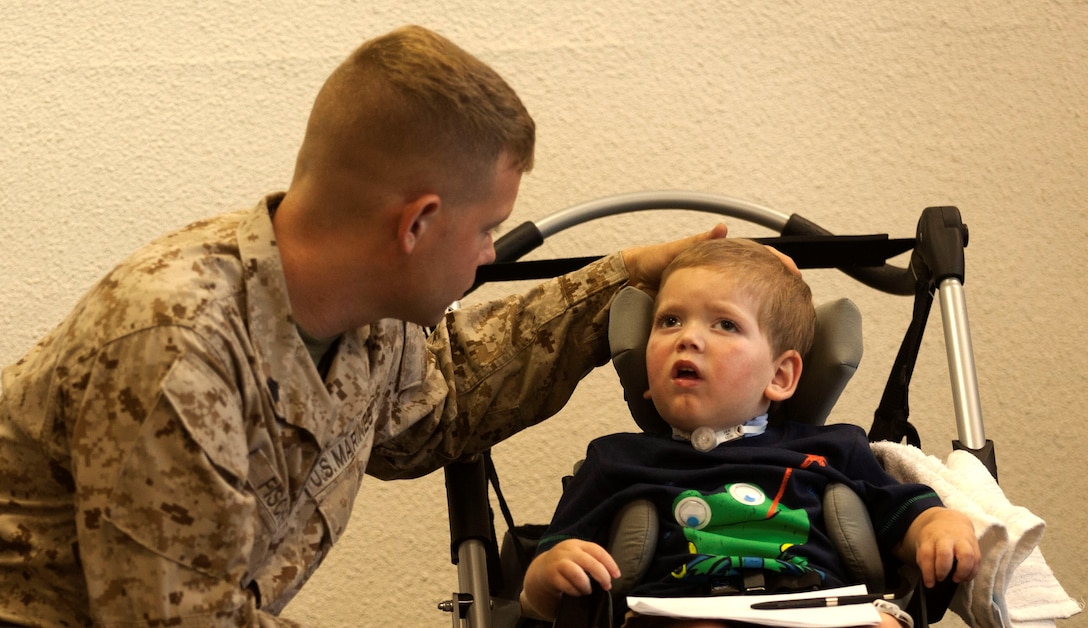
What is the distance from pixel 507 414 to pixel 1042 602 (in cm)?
66

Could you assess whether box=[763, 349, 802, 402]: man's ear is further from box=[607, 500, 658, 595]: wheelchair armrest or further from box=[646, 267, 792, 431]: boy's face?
box=[607, 500, 658, 595]: wheelchair armrest

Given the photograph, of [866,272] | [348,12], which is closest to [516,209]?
[348,12]

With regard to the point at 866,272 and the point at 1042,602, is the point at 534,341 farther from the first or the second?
the point at 1042,602

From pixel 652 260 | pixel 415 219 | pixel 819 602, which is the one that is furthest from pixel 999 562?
pixel 415 219

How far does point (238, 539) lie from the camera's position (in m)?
1.14

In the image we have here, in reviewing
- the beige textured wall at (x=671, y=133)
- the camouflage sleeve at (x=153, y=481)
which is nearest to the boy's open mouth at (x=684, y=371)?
the camouflage sleeve at (x=153, y=481)

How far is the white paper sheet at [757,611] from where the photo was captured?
1.21m

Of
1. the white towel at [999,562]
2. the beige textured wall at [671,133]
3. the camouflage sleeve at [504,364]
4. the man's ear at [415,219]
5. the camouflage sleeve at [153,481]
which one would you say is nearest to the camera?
the camouflage sleeve at [153,481]

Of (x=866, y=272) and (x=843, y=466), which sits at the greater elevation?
(x=866, y=272)

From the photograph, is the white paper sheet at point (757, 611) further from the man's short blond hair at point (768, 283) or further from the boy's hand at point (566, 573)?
the man's short blond hair at point (768, 283)

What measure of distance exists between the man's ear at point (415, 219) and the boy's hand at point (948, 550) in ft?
1.99

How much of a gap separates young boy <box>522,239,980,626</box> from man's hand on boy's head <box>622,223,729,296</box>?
0.04m

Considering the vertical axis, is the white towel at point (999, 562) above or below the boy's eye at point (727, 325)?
below

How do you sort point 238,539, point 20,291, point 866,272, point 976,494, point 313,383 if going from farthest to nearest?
point 20,291 < point 866,272 < point 976,494 < point 313,383 < point 238,539
